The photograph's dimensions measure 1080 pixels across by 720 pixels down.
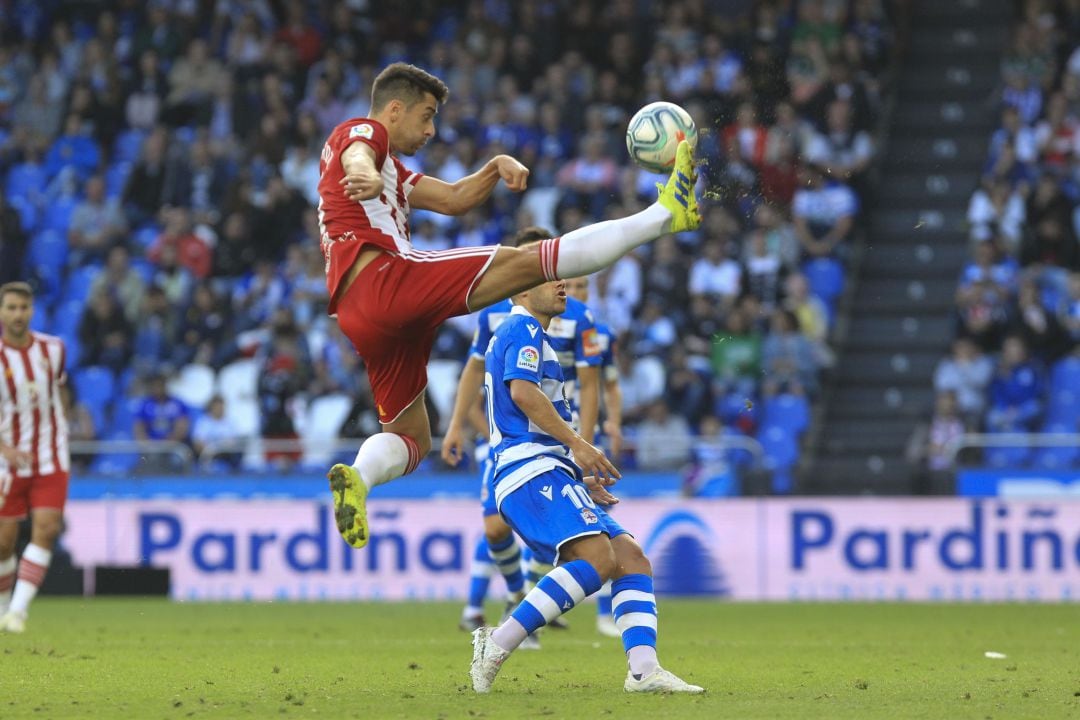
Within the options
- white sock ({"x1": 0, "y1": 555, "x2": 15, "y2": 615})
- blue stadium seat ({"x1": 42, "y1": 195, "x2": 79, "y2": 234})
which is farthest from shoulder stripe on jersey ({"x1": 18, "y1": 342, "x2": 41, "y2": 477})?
blue stadium seat ({"x1": 42, "y1": 195, "x2": 79, "y2": 234})

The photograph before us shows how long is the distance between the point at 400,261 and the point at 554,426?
3.49 ft

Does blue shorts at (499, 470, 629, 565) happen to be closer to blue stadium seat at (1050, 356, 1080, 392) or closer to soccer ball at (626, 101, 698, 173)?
soccer ball at (626, 101, 698, 173)

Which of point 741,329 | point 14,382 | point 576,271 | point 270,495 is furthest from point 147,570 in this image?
point 576,271

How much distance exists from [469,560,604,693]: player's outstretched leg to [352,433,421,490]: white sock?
2.94 ft

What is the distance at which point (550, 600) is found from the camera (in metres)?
8.01

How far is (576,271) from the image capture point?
7.83 metres

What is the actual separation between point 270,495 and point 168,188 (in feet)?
20.9

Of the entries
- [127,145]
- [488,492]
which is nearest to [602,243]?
[488,492]

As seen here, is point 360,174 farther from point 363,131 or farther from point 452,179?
point 452,179

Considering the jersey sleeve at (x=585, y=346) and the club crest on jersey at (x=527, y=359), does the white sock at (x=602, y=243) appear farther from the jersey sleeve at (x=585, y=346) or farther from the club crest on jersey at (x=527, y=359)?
the jersey sleeve at (x=585, y=346)

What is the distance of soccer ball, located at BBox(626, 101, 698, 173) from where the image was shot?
27.4 ft

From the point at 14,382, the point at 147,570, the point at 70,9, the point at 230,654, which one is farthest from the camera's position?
the point at 70,9

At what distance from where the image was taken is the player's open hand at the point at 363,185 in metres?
7.46

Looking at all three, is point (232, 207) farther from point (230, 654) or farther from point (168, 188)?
point (230, 654)
